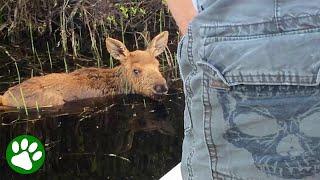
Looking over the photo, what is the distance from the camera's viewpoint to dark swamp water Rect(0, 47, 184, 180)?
2311 millimetres

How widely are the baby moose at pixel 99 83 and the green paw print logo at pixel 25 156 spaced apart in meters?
0.45

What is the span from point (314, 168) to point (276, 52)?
0.13m

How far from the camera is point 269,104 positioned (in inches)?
26.1

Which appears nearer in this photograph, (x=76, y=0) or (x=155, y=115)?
(x=155, y=115)

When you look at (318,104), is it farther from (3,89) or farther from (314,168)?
(3,89)

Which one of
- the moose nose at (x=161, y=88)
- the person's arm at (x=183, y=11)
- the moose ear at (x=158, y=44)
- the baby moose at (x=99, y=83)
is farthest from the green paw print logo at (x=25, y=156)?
the person's arm at (x=183, y=11)

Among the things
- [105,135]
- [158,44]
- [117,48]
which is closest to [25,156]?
[105,135]

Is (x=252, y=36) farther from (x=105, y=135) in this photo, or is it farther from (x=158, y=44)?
(x=158, y=44)

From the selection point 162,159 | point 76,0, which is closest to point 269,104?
point 162,159

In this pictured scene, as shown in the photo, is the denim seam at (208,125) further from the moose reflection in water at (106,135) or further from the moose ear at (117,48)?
the moose ear at (117,48)

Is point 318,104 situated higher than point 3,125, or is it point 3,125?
point 318,104

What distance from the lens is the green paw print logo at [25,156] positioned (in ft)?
6.18

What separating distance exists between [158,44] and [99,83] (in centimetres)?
36

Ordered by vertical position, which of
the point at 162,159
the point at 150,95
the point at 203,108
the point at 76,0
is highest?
the point at 76,0
